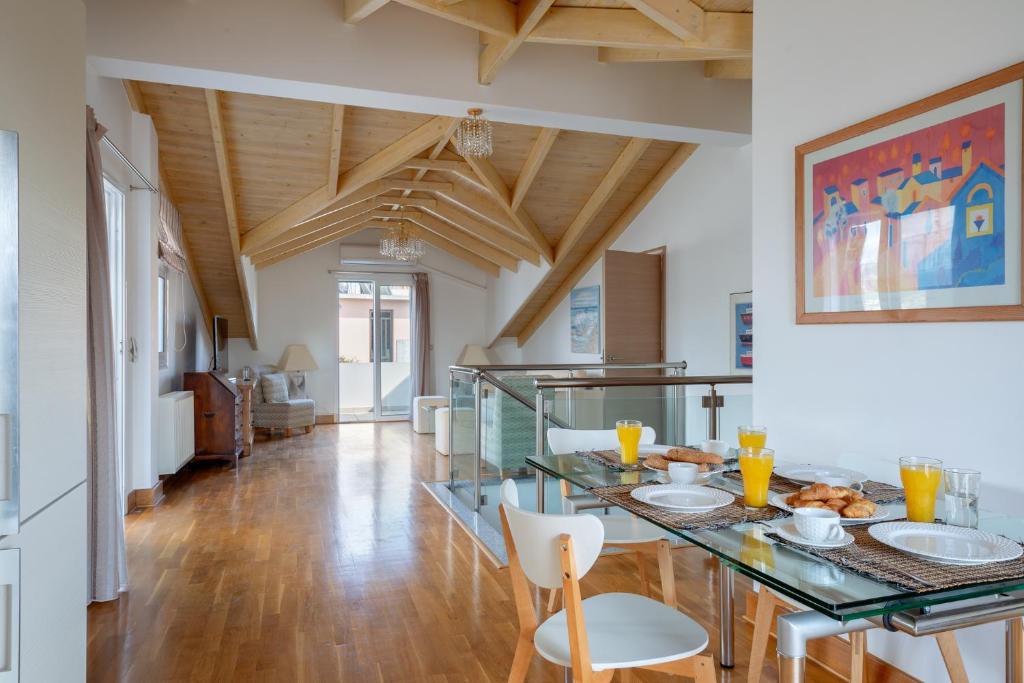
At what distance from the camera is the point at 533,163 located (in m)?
5.50

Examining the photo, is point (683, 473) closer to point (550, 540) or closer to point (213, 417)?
point (550, 540)

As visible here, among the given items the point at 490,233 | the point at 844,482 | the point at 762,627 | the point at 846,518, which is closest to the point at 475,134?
the point at 844,482

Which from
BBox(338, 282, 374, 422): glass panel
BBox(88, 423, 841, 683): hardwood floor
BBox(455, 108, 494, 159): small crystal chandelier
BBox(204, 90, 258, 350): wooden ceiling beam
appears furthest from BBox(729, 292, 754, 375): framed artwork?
BBox(338, 282, 374, 422): glass panel

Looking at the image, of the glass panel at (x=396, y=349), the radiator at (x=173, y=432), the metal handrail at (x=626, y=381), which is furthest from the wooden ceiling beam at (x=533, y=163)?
the glass panel at (x=396, y=349)

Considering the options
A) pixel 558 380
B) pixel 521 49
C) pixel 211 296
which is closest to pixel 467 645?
pixel 558 380

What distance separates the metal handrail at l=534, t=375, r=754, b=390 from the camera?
10.7 feet

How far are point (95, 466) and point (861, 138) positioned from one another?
3361 mm

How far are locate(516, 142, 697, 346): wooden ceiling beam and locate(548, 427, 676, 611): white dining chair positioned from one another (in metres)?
3.51

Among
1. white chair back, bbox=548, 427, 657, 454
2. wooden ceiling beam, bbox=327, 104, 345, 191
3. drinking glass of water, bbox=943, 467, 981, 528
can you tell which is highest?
wooden ceiling beam, bbox=327, 104, 345, 191

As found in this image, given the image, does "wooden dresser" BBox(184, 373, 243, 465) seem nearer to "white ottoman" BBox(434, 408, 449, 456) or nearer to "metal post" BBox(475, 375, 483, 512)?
"white ottoman" BBox(434, 408, 449, 456)

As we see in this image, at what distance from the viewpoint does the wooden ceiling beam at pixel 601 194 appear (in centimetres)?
536

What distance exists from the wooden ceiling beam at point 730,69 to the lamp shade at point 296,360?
663cm

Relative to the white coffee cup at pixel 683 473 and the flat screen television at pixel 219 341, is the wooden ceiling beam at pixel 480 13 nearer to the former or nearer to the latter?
the white coffee cup at pixel 683 473

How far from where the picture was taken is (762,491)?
1.56 m
